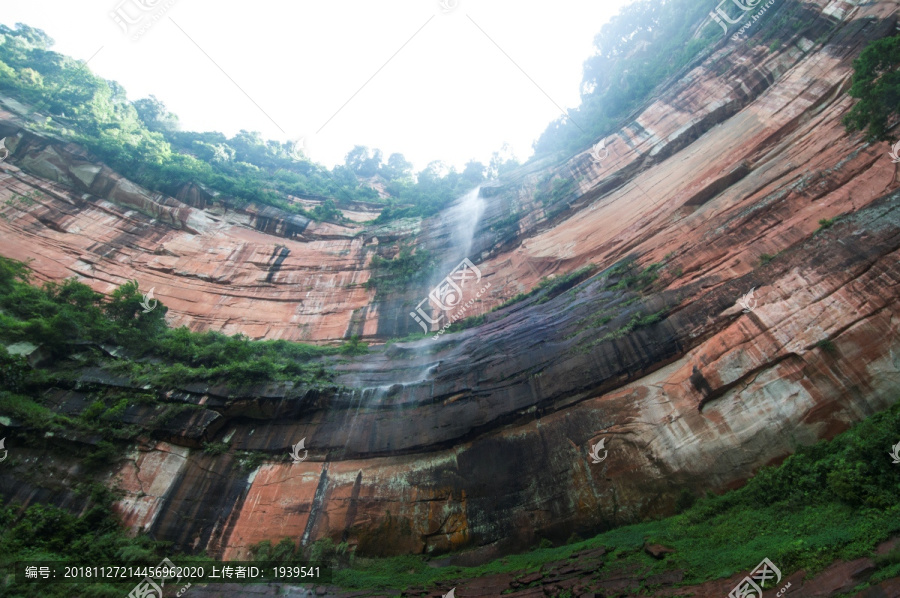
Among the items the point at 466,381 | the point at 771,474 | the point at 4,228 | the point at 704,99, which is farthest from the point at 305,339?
the point at 704,99

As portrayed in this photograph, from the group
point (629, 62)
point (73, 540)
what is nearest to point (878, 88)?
point (73, 540)

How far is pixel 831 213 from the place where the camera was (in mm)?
10703

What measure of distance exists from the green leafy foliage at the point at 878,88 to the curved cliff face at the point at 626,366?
823mm

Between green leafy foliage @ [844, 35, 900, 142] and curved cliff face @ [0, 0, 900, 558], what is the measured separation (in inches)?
32.4

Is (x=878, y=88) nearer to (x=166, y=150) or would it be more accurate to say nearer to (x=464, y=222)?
(x=464, y=222)

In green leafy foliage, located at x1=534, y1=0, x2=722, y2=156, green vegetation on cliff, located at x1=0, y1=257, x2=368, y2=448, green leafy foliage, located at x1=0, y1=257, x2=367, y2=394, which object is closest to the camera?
green vegetation on cliff, located at x1=0, y1=257, x2=368, y2=448

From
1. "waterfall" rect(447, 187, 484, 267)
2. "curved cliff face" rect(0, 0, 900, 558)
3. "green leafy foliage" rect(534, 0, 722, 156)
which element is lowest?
"curved cliff face" rect(0, 0, 900, 558)

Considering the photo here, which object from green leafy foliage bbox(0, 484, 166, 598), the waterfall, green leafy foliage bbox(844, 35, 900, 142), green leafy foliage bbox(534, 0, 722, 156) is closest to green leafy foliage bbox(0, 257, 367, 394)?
green leafy foliage bbox(0, 484, 166, 598)

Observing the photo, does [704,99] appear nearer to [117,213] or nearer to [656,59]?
[656,59]

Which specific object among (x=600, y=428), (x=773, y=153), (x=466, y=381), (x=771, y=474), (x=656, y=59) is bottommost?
(x=771, y=474)

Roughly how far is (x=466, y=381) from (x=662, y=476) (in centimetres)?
599

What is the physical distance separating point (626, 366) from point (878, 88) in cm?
899

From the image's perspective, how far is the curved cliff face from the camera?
9273 mm

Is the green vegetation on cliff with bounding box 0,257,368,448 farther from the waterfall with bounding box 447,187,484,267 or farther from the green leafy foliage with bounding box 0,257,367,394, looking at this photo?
the waterfall with bounding box 447,187,484,267
